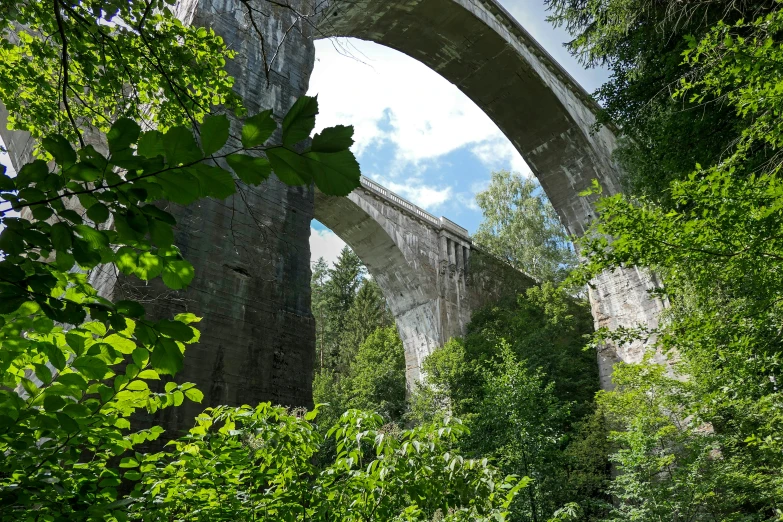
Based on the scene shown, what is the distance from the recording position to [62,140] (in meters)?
1.00

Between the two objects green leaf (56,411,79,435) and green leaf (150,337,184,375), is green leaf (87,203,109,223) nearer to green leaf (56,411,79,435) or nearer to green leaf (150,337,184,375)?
green leaf (150,337,184,375)

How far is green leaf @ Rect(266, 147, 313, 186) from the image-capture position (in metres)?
0.90

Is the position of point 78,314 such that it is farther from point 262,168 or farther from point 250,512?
point 250,512

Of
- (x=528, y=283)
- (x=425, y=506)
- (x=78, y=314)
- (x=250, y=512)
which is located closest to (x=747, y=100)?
(x=425, y=506)

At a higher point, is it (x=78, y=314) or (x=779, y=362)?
(x=779, y=362)

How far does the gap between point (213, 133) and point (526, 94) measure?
39.4ft

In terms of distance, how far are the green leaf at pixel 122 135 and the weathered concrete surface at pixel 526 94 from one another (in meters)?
9.26

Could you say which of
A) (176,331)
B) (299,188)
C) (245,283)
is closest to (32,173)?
(176,331)

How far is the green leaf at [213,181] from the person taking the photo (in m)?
0.98

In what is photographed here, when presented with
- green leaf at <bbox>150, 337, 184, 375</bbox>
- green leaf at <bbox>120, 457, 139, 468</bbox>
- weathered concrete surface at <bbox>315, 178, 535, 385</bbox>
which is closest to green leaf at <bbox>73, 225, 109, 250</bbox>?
green leaf at <bbox>150, 337, 184, 375</bbox>

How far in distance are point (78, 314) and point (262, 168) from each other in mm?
486

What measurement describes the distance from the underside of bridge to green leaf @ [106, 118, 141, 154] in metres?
0.78

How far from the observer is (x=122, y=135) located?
946 mm

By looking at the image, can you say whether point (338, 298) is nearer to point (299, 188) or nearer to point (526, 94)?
point (526, 94)
